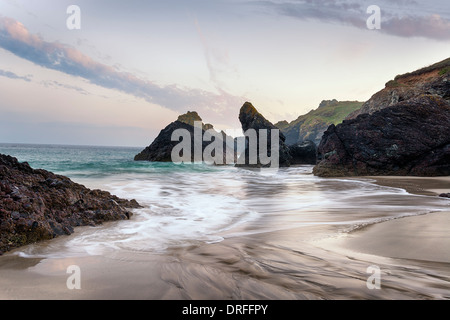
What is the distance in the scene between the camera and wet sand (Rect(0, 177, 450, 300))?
7.23 feet

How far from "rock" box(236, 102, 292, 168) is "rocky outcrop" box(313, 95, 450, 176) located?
1468 cm

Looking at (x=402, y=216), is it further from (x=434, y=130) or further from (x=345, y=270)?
(x=434, y=130)

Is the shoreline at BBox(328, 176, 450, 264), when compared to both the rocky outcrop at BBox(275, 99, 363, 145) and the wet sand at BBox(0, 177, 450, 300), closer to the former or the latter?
the wet sand at BBox(0, 177, 450, 300)

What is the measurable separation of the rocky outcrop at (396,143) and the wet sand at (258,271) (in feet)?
44.8

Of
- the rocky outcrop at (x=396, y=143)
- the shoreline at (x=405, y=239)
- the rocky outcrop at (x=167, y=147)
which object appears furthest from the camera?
the rocky outcrop at (x=167, y=147)

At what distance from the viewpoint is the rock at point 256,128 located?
32.7 metres

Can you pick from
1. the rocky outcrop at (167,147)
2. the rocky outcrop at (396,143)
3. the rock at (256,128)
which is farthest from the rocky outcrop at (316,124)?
the rocky outcrop at (396,143)

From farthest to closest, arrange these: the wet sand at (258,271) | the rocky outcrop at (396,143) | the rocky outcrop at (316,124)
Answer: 1. the rocky outcrop at (316,124)
2. the rocky outcrop at (396,143)
3. the wet sand at (258,271)

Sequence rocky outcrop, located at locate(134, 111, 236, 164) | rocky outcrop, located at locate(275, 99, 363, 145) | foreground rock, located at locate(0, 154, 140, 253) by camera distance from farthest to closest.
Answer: rocky outcrop, located at locate(275, 99, 363, 145)
rocky outcrop, located at locate(134, 111, 236, 164)
foreground rock, located at locate(0, 154, 140, 253)

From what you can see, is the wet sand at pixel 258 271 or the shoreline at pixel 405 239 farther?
the shoreline at pixel 405 239

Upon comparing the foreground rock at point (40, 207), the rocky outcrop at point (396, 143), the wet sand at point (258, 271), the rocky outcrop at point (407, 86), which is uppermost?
the rocky outcrop at point (407, 86)

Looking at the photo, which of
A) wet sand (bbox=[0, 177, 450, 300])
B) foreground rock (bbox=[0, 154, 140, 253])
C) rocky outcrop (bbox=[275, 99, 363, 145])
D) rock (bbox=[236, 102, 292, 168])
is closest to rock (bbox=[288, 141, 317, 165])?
rock (bbox=[236, 102, 292, 168])

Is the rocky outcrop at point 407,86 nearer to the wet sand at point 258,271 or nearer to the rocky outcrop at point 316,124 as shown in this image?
the wet sand at point 258,271

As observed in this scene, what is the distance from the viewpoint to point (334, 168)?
1677cm
